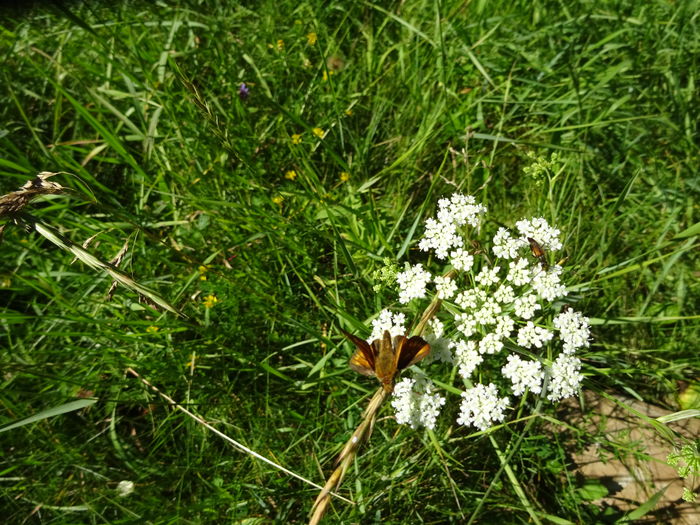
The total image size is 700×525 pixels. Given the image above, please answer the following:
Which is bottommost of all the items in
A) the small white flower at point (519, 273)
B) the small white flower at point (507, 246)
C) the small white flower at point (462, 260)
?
the small white flower at point (462, 260)

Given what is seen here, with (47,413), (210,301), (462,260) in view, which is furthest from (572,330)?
(47,413)


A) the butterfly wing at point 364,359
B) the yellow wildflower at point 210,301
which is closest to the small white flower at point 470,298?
the butterfly wing at point 364,359

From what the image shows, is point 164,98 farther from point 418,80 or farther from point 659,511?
point 659,511

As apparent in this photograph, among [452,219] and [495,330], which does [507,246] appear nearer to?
[452,219]

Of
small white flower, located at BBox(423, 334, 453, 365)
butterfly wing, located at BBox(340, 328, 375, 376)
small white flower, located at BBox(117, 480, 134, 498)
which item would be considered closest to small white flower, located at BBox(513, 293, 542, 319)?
small white flower, located at BBox(423, 334, 453, 365)

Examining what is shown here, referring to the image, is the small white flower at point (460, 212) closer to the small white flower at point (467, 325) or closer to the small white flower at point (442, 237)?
the small white flower at point (442, 237)

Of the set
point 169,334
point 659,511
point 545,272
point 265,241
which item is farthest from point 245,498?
point 659,511

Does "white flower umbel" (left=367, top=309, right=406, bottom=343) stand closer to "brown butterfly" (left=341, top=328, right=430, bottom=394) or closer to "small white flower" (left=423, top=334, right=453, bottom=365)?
"small white flower" (left=423, top=334, right=453, bottom=365)

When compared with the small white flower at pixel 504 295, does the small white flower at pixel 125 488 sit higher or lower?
lower
